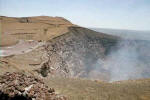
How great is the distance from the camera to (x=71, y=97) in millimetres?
19062

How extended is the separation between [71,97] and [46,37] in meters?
39.9

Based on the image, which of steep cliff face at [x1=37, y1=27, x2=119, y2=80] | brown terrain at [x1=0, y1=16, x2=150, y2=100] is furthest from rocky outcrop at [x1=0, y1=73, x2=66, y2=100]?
steep cliff face at [x1=37, y1=27, x2=119, y2=80]

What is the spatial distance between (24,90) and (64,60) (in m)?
34.8

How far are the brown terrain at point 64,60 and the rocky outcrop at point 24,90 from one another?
0.65ft

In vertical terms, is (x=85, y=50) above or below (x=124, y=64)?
above

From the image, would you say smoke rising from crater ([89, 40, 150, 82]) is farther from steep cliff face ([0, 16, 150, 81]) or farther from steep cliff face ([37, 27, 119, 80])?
steep cliff face ([37, 27, 119, 80])

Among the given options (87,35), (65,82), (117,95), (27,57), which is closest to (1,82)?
(65,82)

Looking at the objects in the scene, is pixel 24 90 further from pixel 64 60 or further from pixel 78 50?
pixel 78 50

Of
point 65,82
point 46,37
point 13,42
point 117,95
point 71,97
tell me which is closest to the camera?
point 71,97

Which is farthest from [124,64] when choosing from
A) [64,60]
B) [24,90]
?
[24,90]

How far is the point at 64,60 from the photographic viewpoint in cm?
5372

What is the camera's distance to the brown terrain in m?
21.2

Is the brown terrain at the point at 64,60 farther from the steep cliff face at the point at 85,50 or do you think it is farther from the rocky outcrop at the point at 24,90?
the rocky outcrop at the point at 24,90

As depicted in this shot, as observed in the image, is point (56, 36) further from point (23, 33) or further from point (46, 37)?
point (23, 33)
